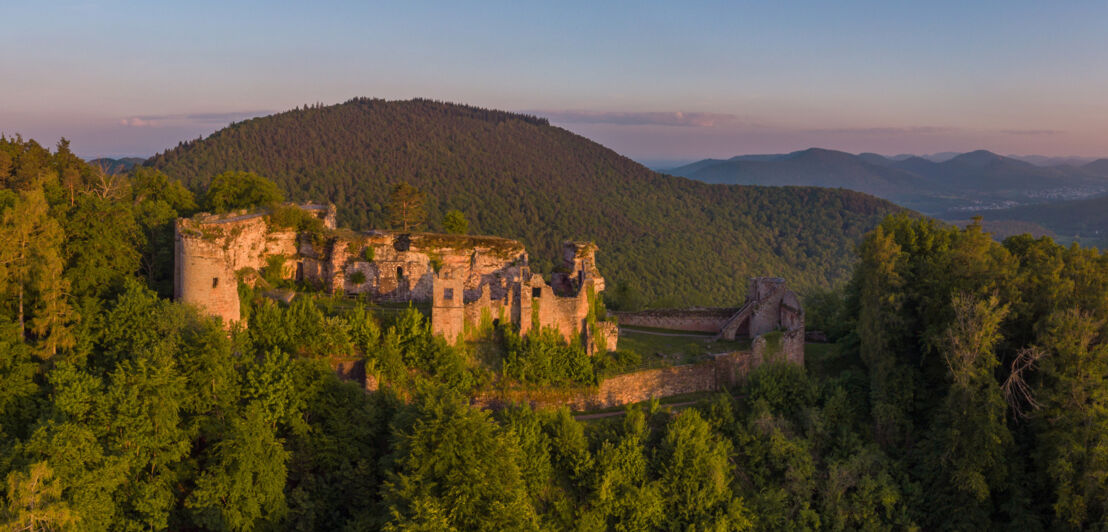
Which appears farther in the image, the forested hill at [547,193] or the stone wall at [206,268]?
the forested hill at [547,193]

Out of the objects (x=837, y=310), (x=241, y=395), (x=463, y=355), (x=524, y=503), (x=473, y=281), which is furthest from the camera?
(x=837, y=310)

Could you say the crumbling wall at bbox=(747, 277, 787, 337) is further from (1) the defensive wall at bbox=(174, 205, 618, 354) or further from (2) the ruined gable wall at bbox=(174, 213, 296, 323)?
(2) the ruined gable wall at bbox=(174, 213, 296, 323)

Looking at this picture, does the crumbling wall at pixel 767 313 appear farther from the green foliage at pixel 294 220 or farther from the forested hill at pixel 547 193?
the forested hill at pixel 547 193

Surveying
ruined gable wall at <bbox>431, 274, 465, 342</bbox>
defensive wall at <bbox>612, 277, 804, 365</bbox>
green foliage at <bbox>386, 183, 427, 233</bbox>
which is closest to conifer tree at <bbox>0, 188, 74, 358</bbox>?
ruined gable wall at <bbox>431, 274, 465, 342</bbox>

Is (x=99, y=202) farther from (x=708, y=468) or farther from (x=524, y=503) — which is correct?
(x=708, y=468)

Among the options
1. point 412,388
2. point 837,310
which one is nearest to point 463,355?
point 412,388

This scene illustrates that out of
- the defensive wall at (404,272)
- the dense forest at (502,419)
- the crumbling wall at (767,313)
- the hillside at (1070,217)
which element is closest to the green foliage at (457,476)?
the dense forest at (502,419)

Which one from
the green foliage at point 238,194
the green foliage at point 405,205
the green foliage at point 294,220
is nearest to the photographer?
the green foliage at point 294,220
